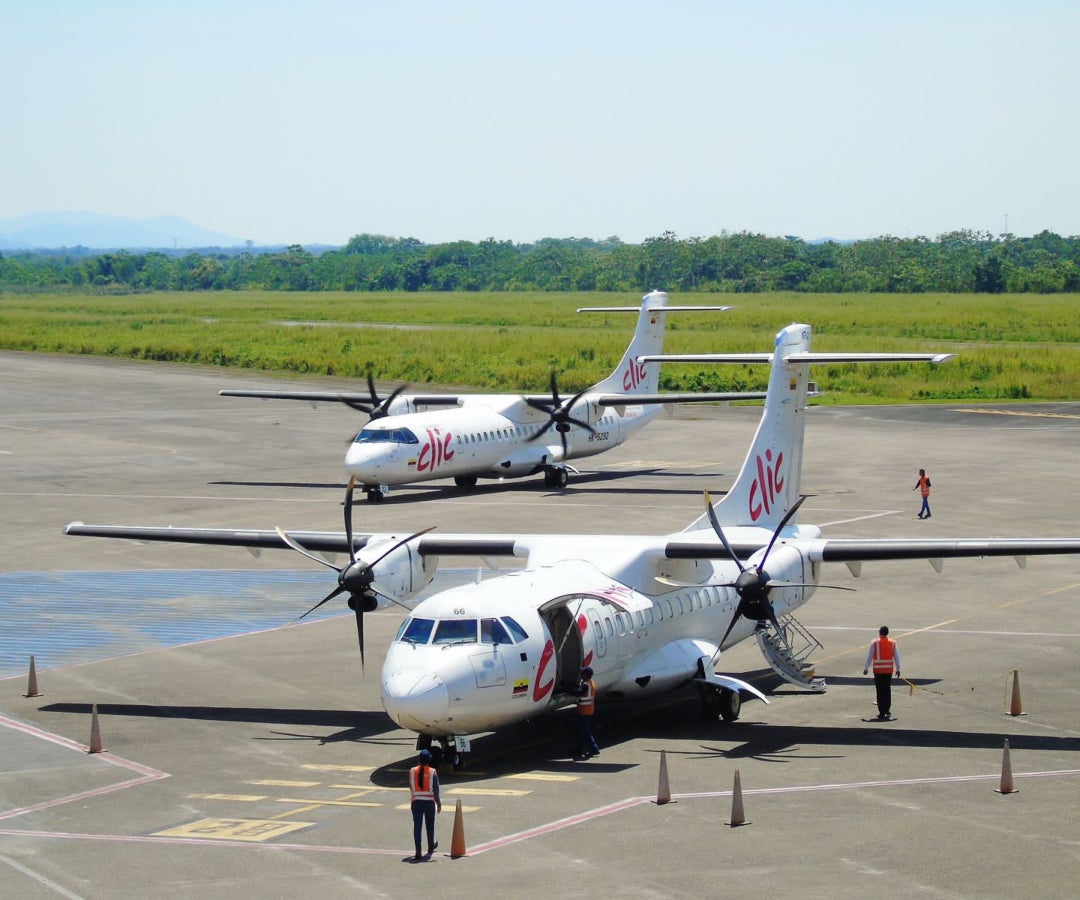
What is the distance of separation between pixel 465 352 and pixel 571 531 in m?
66.4

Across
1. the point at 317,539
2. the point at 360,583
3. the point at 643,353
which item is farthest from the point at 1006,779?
the point at 643,353

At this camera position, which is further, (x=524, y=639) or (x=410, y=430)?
(x=410, y=430)

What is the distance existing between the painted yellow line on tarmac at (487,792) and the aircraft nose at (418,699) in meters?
0.96

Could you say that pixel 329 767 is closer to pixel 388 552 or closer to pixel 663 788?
pixel 388 552

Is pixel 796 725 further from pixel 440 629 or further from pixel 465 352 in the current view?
pixel 465 352

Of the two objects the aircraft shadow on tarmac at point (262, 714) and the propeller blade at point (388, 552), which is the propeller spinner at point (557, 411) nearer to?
the propeller blade at point (388, 552)

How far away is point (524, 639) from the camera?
21719 millimetres

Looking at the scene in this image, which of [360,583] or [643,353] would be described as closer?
[360,583]

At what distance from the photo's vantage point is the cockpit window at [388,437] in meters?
47.7

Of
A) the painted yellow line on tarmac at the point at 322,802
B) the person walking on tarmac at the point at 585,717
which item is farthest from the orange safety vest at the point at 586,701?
the painted yellow line on tarmac at the point at 322,802

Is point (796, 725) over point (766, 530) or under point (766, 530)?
under

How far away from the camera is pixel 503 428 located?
→ 51.4 meters

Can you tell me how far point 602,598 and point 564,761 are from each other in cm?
259

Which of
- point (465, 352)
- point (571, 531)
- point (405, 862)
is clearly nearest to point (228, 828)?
point (405, 862)
